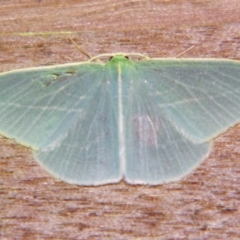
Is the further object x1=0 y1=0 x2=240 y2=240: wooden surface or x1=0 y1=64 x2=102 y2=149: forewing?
x1=0 y1=64 x2=102 y2=149: forewing

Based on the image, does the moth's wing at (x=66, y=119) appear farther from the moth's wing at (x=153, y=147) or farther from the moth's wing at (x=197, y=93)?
the moth's wing at (x=197, y=93)

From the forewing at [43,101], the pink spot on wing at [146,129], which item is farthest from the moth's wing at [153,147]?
the forewing at [43,101]

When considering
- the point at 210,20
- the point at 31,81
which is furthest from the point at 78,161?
the point at 210,20

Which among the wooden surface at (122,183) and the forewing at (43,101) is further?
the forewing at (43,101)

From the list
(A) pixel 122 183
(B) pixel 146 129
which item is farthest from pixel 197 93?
(A) pixel 122 183

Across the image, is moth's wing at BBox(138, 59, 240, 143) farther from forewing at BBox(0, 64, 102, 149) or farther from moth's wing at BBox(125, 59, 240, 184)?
forewing at BBox(0, 64, 102, 149)

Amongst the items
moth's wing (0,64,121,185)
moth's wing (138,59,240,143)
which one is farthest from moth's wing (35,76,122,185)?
moth's wing (138,59,240,143)
